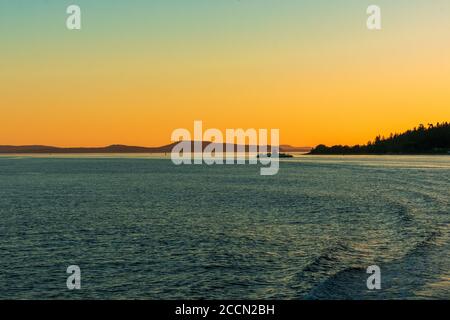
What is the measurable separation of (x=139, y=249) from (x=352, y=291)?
15.1m

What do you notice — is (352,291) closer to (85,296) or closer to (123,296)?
Result: (123,296)

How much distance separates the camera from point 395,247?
108 ft

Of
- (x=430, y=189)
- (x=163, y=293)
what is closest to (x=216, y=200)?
(x=430, y=189)

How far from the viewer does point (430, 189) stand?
7994 centimetres

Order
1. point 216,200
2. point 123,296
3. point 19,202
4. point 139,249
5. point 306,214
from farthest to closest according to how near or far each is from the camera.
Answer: point 216,200 → point 19,202 → point 306,214 → point 139,249 → point 123,296
